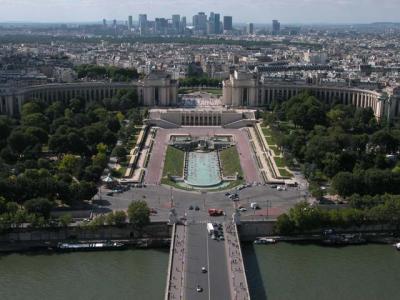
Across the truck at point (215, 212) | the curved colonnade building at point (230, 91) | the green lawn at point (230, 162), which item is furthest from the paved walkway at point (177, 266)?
the curved colonnade building at point (230, 91)

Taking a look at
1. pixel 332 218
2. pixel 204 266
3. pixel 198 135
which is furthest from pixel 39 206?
pixel 198 135

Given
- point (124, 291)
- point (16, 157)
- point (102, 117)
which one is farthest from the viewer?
point (102, 117)

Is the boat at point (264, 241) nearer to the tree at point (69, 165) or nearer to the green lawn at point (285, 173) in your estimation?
the green lawn at point (285, 173)

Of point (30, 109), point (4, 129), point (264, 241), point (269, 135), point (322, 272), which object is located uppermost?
point (30, 109)

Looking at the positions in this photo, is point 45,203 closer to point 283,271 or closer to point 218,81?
point 283,271

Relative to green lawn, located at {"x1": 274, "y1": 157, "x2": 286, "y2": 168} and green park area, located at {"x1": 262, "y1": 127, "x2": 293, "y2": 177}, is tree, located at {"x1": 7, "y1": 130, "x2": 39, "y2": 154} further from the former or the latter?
green park area, located at {"x1": 262, "y1": 127, "x2": 293, "y2": 177}

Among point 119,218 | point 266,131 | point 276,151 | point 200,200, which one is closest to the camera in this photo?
point 119,218

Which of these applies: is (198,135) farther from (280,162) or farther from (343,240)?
(343,240)

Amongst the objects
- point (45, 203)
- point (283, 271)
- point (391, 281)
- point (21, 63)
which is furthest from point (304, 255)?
point (21, 63)
